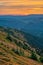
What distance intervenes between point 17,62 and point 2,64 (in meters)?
2.45

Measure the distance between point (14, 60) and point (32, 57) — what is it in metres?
5.84

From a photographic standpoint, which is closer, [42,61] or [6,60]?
[6,60]

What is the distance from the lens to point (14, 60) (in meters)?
27.5

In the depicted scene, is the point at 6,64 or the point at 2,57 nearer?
the point at 6,64

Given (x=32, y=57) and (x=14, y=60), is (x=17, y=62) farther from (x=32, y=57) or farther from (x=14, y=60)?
(x=32, y=57)

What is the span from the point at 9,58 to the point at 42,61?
684 centimetres

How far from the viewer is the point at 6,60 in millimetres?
26469

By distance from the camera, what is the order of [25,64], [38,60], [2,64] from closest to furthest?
[2,64], [25,64], [38,60]

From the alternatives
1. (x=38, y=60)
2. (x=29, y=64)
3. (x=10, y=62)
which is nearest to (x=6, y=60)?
(x=10, y=62)

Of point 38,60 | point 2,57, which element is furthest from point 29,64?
point 38,60

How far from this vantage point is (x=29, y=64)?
27.6 m

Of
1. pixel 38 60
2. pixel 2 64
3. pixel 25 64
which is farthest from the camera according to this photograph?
pixel 38 60

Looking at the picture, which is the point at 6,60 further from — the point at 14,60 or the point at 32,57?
the point at 32,57

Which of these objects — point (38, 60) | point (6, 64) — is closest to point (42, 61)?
point (38, 60)
